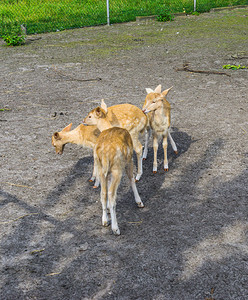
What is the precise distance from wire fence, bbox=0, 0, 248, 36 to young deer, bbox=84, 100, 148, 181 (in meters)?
11.0

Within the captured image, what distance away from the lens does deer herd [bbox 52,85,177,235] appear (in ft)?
14.6

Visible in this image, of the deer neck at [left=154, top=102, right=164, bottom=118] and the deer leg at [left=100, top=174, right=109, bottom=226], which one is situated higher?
the deer neck at [left=154, top=102, right=164, bottom=118]

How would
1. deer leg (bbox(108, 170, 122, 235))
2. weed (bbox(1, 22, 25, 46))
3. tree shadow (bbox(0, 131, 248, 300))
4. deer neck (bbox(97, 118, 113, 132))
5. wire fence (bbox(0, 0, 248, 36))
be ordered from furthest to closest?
wire fence (bbox(0, 0, 248, 36)) → weed (bbox(1, 22, 25, 46)) → deer neck (bbox(97, 118, 113, 132)) → deer leg (bbox(108, 170, 122, 235)) → tree shadow (bbox(0, 131, 248, 300))

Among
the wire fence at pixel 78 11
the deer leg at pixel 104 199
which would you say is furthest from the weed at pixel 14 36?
the deer leg at pixel 104 199

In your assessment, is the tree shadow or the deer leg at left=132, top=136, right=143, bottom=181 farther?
the deer leg at left=132, top=136, right=143, bottom=181

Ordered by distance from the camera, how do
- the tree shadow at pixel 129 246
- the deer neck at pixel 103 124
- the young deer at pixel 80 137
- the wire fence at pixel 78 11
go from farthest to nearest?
the wire fence at pixel 78 11 → the young deer at pixel 80 137 → the deer neck at pixel 103 124 → the tree shadow at pixel 129 246

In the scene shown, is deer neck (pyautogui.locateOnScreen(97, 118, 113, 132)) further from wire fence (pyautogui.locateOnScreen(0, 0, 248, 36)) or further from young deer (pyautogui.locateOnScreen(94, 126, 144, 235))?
wire fence (pyautogui.locateOnScreen(0, 0, 248, 36))

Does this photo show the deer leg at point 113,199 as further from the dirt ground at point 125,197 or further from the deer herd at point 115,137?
the dirt ground at point 125,197

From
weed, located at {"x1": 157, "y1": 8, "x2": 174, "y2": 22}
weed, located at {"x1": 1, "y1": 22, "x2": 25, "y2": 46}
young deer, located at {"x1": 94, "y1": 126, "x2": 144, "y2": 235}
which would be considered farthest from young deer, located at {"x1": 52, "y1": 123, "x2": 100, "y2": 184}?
weed, located at {"x1": 157, "y1": 8, "x2": 174, "y2": 22}

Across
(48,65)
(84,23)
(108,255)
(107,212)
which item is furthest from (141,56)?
(108,255)

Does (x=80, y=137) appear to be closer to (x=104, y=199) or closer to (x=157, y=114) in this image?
(x=157, y=114)

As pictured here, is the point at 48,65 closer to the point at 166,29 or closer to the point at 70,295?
the point at 166,29

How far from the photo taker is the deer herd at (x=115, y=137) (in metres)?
4.45

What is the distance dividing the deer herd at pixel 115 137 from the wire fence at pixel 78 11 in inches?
429
